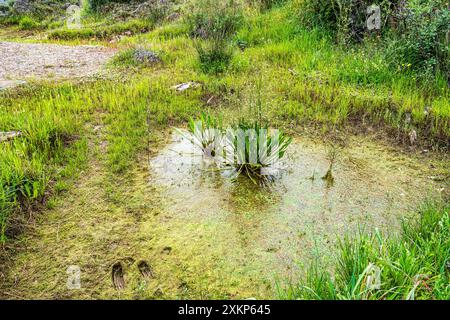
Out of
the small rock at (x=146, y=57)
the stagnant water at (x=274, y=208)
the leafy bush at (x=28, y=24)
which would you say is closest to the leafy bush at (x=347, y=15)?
the small rock at (x=146, y=57)

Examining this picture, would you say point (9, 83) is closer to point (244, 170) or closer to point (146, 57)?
point (146, 57)

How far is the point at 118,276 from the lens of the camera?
254 cm

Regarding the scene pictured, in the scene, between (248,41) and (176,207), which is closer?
(176,207)

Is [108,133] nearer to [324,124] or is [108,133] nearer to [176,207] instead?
[176,207]

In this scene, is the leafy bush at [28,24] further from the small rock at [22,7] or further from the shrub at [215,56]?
the shrub at [215,56]

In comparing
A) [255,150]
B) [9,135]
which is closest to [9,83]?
A: [9,135]

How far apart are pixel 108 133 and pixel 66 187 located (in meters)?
1.04

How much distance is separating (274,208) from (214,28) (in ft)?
14.7

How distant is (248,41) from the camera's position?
6.91 m

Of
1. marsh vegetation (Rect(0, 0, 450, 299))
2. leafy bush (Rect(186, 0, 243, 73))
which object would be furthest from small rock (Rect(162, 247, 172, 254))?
leafy bush (Rect(186, 0, 243, 73))

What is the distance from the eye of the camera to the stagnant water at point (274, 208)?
2604mm

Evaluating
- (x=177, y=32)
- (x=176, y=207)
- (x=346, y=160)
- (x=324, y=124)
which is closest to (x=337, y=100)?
(x=324, y=124)

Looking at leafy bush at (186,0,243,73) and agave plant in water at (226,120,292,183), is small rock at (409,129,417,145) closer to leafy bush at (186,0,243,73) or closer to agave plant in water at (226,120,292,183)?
agave plant in water at (226,120,292,183)

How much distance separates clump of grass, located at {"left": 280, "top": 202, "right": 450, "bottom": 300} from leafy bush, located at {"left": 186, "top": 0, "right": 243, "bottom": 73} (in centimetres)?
412
